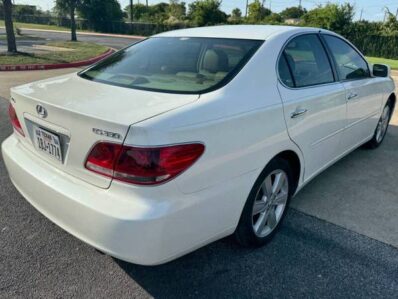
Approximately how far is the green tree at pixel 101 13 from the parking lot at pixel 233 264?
4760 centimetres

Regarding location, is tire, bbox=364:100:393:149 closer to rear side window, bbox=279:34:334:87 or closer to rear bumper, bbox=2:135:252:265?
rear side window, bbox=279:34:334:87

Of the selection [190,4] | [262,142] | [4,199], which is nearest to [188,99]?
[262,142]

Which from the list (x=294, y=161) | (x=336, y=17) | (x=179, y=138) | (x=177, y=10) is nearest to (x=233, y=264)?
(x=294, y=161)

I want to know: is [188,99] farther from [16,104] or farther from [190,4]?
[190,4]

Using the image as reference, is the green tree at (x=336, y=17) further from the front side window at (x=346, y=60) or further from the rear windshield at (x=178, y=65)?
the rear windshield at (x=178, y=65)

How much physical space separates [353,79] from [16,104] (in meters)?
3.12

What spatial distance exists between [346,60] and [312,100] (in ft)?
4.05

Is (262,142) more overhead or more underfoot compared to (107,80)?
more underfoot

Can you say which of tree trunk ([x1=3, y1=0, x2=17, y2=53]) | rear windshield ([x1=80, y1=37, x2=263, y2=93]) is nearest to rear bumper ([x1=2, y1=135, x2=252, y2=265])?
rear windshield ([x1=80, y1=37, x2=263, y2=93])

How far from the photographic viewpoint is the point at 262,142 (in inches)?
94.7

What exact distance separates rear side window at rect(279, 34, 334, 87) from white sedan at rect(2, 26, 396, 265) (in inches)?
0.5

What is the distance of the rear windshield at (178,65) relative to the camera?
8.14 ft

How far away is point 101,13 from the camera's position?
155 ft

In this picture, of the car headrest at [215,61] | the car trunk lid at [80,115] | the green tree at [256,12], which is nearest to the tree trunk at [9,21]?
the car trunk lid at [80,115]
